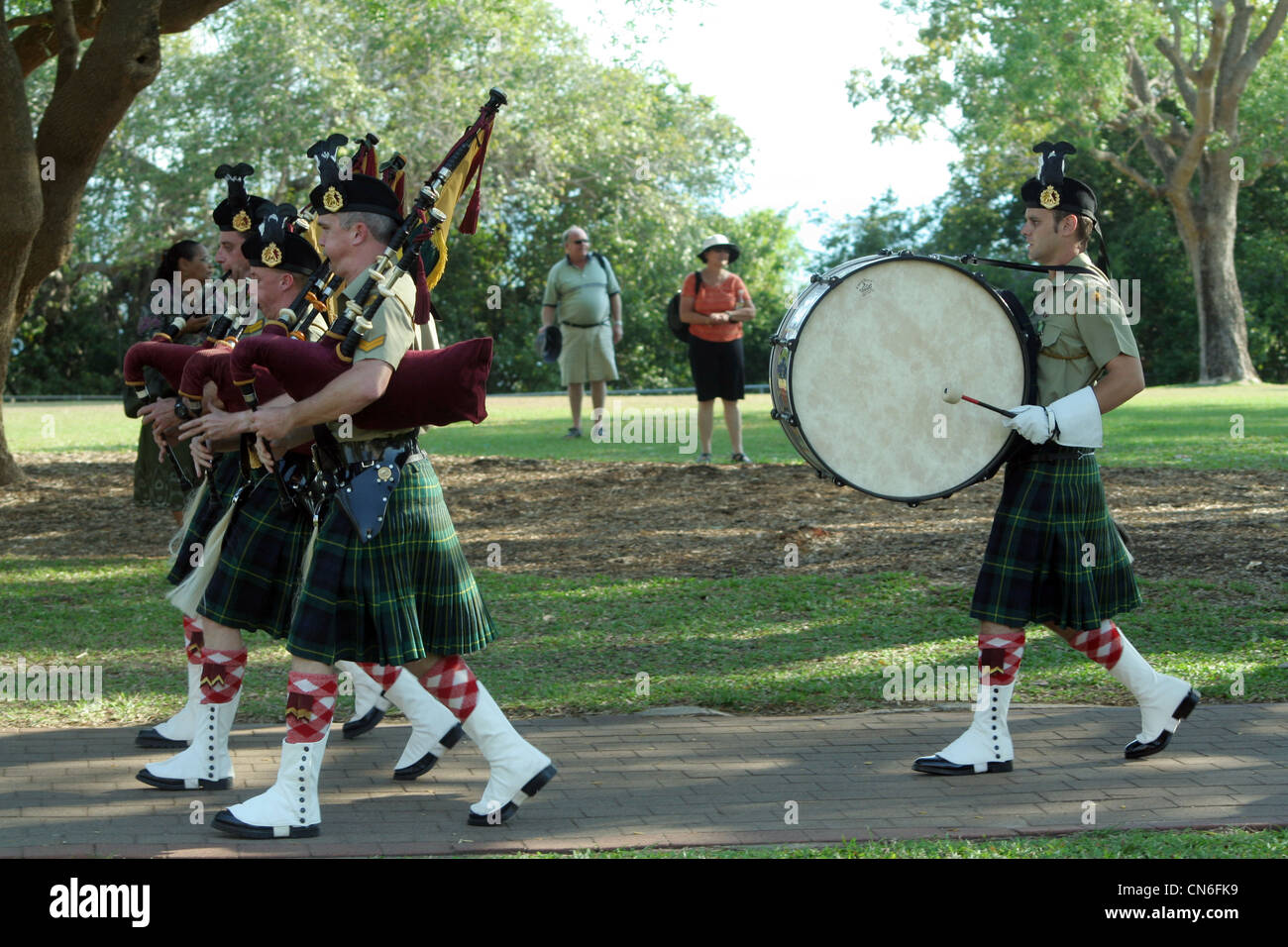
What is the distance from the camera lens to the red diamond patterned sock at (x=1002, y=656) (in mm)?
4887

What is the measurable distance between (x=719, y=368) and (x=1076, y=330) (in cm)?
764

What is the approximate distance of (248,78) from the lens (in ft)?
93.2

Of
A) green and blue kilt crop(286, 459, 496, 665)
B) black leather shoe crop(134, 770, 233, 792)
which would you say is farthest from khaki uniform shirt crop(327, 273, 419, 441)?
black leather shoe crop(134, 770, 233, 792)

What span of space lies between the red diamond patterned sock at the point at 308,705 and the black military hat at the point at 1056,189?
280 cm

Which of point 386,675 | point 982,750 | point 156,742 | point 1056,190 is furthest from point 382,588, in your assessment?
point 1056,190

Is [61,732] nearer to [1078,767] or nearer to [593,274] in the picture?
[1078,767]

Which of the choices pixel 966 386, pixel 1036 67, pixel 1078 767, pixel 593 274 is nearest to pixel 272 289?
pixel 966 386

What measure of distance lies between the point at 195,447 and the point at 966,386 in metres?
2.64

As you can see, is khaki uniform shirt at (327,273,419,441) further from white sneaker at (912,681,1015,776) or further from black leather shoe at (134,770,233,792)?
white sneaker at (912,681,1015,776)

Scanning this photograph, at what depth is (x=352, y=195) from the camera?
421 cm

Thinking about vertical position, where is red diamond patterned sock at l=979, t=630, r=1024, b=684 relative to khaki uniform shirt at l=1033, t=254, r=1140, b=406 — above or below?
below

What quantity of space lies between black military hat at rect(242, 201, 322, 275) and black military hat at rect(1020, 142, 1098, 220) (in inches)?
94.6

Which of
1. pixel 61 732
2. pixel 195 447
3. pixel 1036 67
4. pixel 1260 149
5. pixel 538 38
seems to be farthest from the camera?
pixel 538 38

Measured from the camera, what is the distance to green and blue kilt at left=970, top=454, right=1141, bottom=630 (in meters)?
4.84
